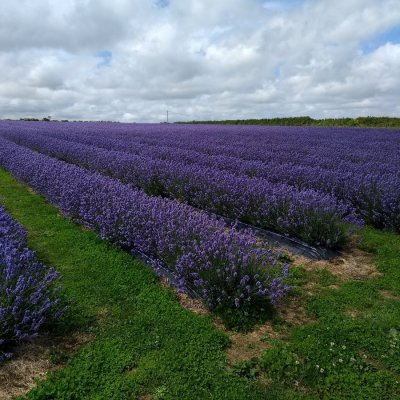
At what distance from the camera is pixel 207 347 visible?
2.60 meters

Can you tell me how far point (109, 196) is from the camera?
498 centimetres

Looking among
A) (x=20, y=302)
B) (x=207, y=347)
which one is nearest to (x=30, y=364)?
(x=20, y=302)

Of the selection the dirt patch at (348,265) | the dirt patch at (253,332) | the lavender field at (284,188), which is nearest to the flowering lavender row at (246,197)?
the lavender field at (284,188)

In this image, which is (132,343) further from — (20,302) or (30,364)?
(20,302)

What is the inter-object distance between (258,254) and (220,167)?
482 centimetres

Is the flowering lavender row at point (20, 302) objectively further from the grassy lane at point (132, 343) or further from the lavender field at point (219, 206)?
the lavender field at point (219, 206)

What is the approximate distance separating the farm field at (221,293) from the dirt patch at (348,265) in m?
0.02

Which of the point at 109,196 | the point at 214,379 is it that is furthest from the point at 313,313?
the point at 109,196

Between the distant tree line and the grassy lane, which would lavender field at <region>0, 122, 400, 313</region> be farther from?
the distant tree line

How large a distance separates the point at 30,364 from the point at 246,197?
139 inches

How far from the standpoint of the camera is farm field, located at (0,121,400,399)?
2.31 meters

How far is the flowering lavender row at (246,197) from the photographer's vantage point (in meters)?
4.39

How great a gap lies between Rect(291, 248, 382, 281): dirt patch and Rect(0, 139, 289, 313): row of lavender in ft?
1.58

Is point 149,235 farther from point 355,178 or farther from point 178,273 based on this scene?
point 355,178
